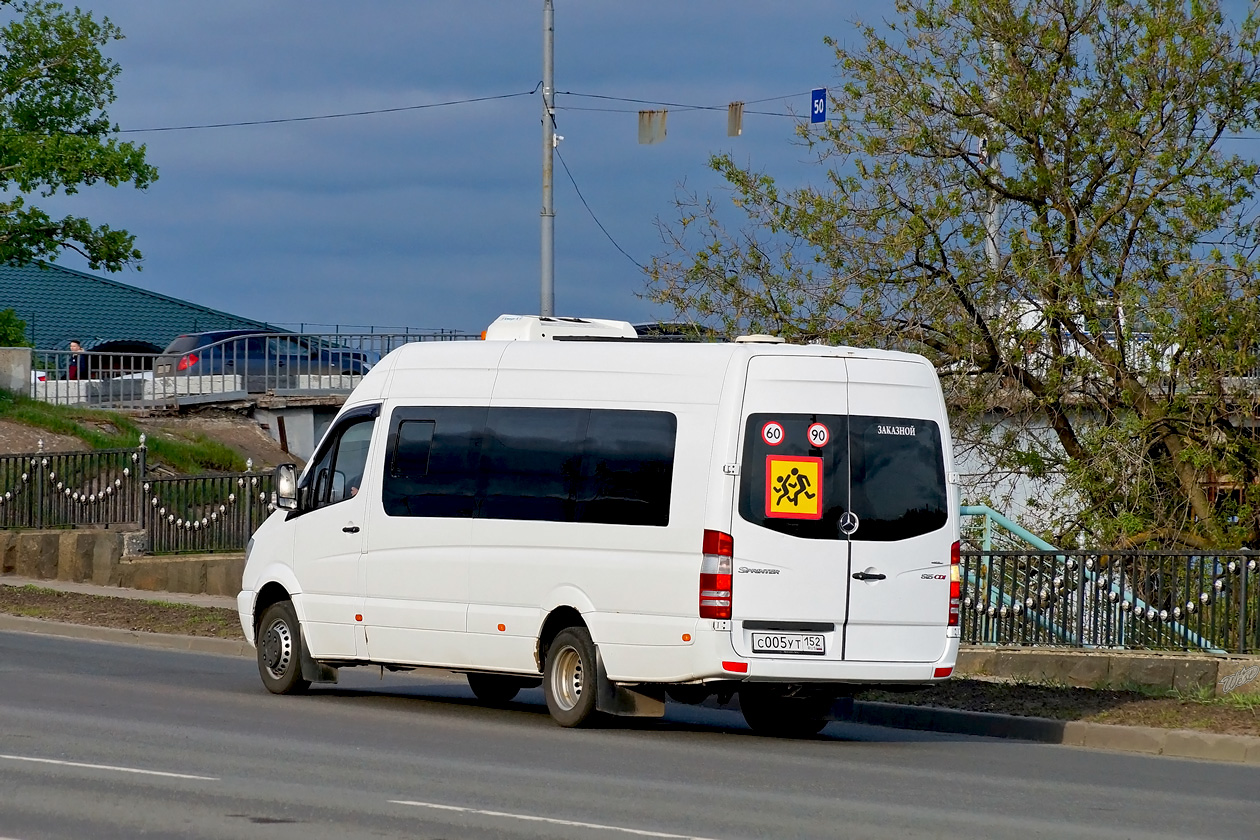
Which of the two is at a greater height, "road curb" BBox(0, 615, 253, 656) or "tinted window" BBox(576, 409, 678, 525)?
"tinted window" BBox(576, 409, 678, 525)

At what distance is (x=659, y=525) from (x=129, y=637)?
30.0 feet

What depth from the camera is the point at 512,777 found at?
961 cm

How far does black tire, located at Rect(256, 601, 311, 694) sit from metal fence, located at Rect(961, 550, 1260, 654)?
21.1ft

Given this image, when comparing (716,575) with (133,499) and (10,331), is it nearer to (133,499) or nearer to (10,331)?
(133,499)

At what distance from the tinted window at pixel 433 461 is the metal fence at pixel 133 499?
30.3 feet

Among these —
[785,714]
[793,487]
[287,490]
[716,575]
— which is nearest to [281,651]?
[287,490]

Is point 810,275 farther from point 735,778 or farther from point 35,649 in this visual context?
point 735,778

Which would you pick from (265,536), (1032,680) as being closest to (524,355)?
(265,536)

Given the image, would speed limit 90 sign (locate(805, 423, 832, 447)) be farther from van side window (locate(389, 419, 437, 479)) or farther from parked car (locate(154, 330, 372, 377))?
parked car (locate(154, 330, 372, 377))

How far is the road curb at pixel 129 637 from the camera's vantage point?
18344 mm

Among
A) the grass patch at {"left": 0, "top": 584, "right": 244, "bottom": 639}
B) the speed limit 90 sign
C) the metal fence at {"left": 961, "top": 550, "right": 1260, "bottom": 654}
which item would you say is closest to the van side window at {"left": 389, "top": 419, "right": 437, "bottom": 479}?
the speed limit 90 sign

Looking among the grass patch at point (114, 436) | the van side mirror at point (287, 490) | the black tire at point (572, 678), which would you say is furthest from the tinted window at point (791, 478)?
the grass patch at point (114, 436)

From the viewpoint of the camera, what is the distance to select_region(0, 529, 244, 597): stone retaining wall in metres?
22.8

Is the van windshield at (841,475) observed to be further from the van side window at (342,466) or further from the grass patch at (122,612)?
the grass patch at (122,612)
